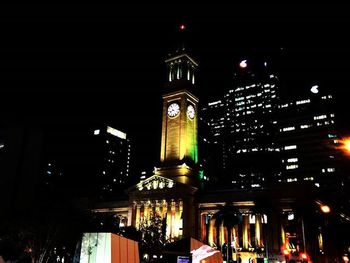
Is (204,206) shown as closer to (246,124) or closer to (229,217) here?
(229,217)

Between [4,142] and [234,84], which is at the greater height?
[234,84]

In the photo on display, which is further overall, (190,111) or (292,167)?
(292,167)

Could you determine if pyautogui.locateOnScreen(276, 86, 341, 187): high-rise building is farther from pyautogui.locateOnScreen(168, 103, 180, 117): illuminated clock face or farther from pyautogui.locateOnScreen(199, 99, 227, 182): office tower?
pyautogui.locateOnScreen(168, 103, 180, 117): illuminated clock face

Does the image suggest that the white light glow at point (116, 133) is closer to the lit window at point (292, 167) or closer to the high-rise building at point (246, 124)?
the high-rise building at point (246, 124)

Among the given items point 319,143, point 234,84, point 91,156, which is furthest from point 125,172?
point 319,143

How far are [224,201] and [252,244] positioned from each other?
946 centimetres

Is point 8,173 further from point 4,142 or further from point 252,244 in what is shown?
point 252,244

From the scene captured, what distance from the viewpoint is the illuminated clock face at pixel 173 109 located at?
81.6m

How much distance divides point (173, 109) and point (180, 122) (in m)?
4.41

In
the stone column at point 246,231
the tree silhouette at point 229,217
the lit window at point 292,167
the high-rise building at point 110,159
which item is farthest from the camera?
the high-rise building at point 110,159

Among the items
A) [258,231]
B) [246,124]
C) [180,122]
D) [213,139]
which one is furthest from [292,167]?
[213,139]

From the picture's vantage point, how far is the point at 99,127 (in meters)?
168

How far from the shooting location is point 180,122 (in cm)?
7988

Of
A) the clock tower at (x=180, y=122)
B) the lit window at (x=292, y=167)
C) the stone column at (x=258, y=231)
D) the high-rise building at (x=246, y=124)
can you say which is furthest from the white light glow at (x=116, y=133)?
the stone column at (x=258, y=231)
